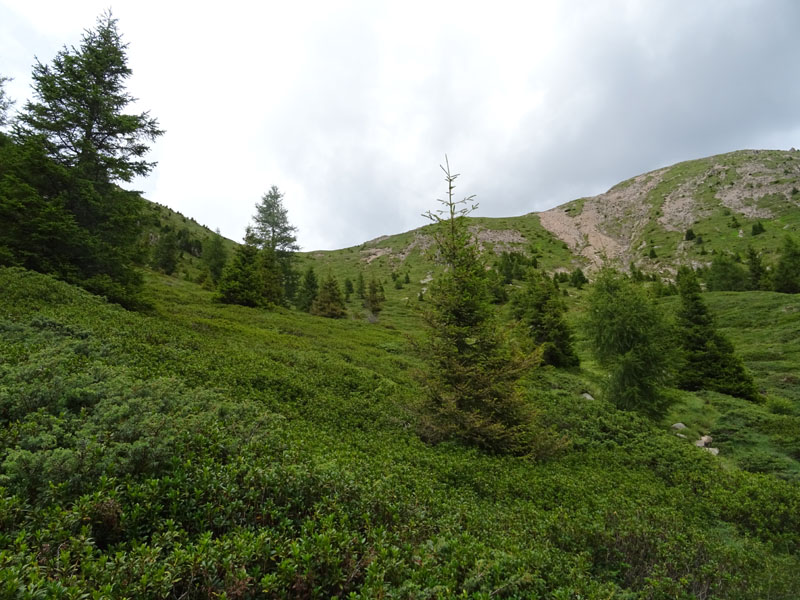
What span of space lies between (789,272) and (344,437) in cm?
6540

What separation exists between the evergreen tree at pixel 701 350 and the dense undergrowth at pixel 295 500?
12.8 metres

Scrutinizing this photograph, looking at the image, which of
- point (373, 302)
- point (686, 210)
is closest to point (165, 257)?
point (373, 302)

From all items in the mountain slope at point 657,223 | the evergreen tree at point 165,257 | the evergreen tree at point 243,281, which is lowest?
the evergreen tree at point 243,281

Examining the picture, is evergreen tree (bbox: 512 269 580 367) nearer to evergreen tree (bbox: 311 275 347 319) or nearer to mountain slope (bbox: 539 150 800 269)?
evergreen tree (bbox: 311 275 347 319)

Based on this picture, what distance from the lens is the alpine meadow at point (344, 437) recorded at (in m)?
3.59

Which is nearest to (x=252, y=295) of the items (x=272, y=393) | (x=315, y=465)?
(x=272, y=393)

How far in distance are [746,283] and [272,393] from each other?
70.1 m

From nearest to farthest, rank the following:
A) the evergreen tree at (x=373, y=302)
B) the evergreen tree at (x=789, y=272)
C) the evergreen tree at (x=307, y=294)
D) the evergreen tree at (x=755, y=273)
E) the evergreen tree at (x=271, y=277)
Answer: the evergreen tree at (x=271, y=277), the evergreen tree at (x=789, y=272), the evergreen tree at (x=755, y=273), the evergreen tree at (x=307, y=294), the evergreen tree at (x=373, y=302)

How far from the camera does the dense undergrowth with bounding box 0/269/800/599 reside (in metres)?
3.29

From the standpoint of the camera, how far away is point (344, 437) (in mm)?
8703

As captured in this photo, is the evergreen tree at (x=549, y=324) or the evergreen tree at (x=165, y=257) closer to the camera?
the evergreen tree at (x=549, y=324)

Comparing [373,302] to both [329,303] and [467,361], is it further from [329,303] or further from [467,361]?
[467,361]

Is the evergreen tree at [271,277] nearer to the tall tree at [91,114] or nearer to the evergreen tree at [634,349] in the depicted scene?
the tall tree at [91,114]

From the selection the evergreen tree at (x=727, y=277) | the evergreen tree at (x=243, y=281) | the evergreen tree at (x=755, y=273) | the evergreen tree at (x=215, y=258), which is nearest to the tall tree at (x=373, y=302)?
the evergreen tree at (x=243, y=281)
